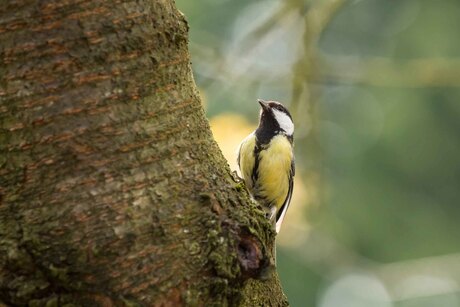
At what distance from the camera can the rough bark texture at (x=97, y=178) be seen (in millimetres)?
1758

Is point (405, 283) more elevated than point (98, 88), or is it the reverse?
point (98, 88)

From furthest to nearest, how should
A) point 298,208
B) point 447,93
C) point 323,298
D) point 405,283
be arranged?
1. point 447,93
2. point 323,298
3. point 405,283
4. point 298,208

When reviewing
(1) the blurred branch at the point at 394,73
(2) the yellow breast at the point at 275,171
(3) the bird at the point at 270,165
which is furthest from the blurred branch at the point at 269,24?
(2) the yellow breast at the point at 275,171

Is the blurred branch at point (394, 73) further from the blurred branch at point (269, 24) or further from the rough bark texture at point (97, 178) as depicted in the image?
the rough bark texture at point (97, 178)

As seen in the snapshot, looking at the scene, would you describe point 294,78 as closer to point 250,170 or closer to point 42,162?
point 250,170

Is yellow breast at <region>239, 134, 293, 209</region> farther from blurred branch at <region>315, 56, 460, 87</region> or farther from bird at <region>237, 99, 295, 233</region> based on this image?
blurred branch at <region>315, 56, 460, 87</region>

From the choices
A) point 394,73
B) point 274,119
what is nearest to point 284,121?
point 274,119

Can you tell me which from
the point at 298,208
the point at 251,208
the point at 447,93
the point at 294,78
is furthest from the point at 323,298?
the point at 251,208

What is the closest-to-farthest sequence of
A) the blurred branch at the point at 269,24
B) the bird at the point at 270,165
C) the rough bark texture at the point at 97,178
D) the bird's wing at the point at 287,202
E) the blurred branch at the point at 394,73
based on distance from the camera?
the rough bark texture at the point at 97,178 < the blurred branch at the point at 269,24 < the blurred branch at the point at 394,73 < the bird at the point at 270,165 < the bird's wing at the point at 287,202

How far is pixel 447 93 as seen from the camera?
1719 cm

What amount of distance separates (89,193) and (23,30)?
11.6 inches

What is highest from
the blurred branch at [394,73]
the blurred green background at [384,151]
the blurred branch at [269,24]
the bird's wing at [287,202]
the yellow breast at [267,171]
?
the blurred branch at [269,24]

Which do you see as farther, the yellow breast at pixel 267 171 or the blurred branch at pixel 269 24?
the yellow breast at pixel 267 171

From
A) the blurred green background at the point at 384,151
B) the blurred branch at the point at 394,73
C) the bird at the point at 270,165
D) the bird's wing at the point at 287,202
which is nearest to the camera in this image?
the blurred branch at the point at 394,73
